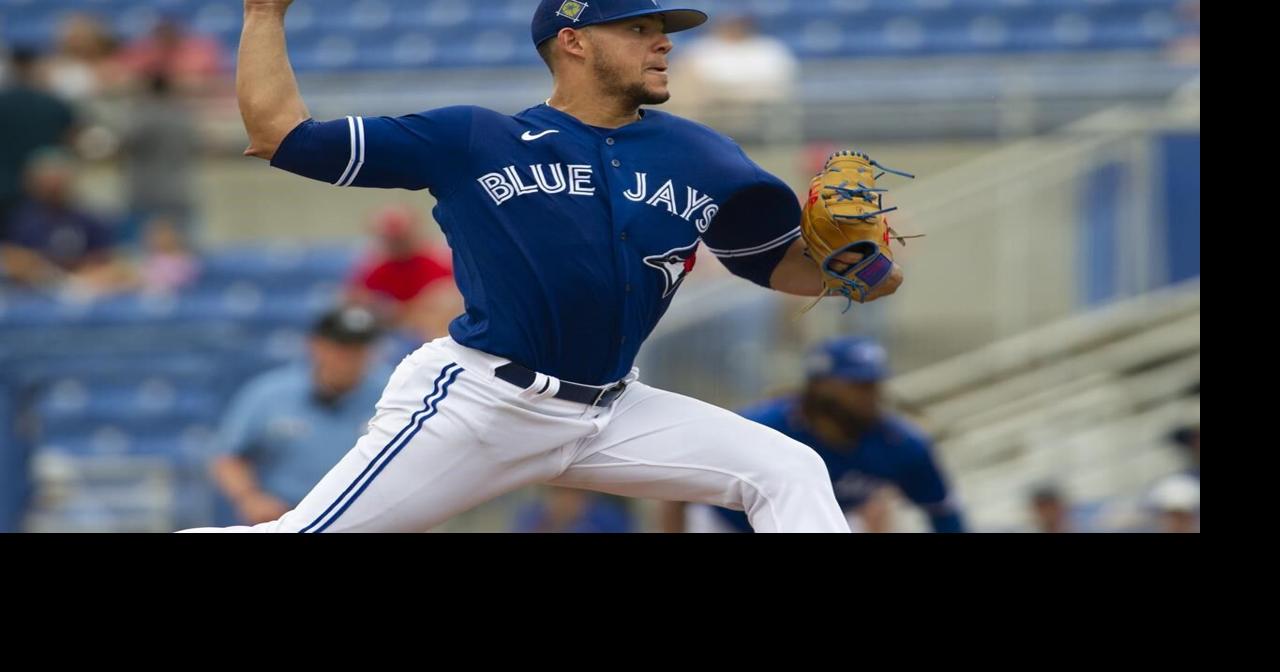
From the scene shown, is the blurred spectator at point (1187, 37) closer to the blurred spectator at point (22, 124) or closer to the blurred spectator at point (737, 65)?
the blurred spectator at point (737, 65)

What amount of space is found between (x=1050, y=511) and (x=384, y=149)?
14.8 ft

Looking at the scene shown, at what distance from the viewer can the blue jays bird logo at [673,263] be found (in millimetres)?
3857

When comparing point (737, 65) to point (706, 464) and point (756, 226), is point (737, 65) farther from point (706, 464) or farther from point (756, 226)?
point (706, 464)

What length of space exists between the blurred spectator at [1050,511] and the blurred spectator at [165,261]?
4376mm

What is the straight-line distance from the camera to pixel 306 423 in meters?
6.53

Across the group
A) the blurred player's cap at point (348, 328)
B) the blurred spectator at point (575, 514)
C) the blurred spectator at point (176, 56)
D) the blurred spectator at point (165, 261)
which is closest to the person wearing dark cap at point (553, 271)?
the blurred player's cap at point (348, 328)

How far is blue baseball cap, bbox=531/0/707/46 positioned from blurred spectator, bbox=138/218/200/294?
5861mm

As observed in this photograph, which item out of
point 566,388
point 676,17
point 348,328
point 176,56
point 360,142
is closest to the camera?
point 360,142

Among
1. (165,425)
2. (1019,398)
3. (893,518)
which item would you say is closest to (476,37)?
(165,425)

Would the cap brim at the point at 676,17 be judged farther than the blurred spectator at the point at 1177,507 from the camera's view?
No

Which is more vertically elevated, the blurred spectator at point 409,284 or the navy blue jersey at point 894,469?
the blurred spectator at point 409,284

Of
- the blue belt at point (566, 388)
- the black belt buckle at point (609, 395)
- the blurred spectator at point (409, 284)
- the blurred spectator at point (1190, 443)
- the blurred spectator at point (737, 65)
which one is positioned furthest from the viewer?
the blurred spectator at point (737, 65)

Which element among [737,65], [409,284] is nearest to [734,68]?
[737,65]
